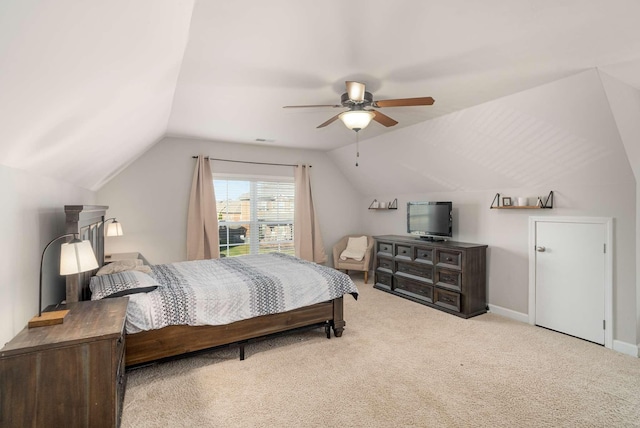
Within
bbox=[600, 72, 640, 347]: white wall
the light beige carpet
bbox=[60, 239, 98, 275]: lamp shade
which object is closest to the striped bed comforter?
the light beige carpet

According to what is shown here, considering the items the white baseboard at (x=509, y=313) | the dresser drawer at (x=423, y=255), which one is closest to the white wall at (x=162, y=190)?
the dresser drawer at (x=423, y=255)

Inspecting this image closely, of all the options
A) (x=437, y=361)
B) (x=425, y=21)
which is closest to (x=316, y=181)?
(x=437, y=361)

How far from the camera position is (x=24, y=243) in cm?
179

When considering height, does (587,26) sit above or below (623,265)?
above

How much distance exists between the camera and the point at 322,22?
188 cm

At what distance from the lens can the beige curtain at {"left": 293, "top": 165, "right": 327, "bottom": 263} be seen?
→ 5863 millimetres

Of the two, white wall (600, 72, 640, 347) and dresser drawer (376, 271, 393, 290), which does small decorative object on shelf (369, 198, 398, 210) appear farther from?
white wall (600, 72, 640, 347)

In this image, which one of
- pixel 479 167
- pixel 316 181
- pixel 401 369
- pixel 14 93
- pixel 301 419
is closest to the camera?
pixel 14 93

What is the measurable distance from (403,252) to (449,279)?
0.91 meters

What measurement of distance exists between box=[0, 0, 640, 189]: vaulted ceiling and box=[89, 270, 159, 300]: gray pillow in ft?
2.93

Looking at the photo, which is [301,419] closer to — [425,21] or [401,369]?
[401,369]

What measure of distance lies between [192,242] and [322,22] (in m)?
4.04

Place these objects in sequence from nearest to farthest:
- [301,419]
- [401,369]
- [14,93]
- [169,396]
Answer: [14,93] < [301,419] < [169,396] < [401,369]

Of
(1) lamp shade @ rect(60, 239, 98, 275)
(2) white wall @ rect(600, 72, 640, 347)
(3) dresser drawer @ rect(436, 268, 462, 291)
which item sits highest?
(2) white wall @ rect(600, 72, 640, 347)
